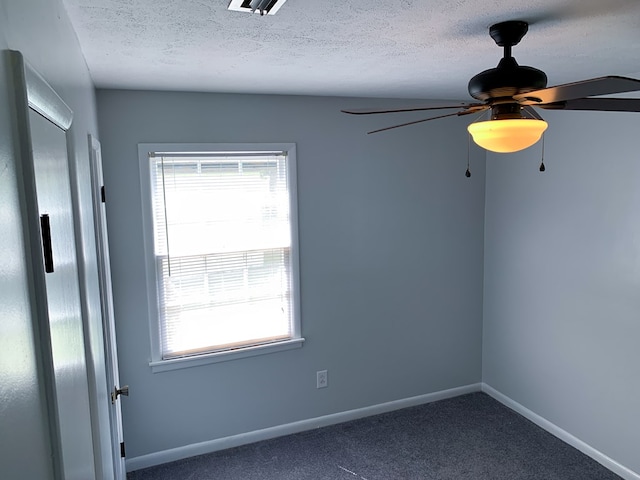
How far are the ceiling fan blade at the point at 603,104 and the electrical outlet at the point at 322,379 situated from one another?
2.37m

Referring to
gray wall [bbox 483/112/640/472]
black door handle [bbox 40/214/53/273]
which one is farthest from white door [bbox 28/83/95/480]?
gray wall [bbox 483/112/640/472]

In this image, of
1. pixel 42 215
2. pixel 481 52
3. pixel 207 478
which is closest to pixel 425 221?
pixel 481 52

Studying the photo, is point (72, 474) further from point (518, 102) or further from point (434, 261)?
point (434, 261)

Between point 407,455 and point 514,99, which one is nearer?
point 514,99

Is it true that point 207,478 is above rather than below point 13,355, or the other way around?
below

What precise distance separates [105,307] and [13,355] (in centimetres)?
158

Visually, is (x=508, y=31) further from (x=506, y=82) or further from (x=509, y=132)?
(x=509, y=132)

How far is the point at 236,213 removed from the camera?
9.82 feet

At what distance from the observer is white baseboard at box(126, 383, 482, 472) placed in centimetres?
298

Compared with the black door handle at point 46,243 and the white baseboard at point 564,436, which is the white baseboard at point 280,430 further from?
the black door handle at point 46,243

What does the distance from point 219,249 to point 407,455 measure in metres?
1.83

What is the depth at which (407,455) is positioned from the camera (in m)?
3.04

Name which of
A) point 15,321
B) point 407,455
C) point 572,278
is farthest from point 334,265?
point 15,321

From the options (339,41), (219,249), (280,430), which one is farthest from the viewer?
(280,430)
